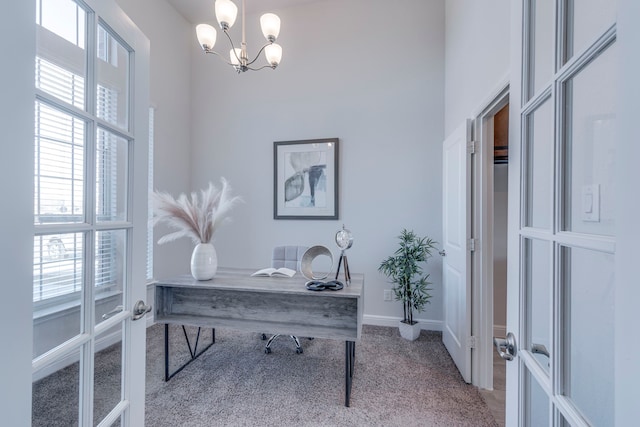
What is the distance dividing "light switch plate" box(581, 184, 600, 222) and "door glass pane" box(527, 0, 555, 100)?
297 millimetres

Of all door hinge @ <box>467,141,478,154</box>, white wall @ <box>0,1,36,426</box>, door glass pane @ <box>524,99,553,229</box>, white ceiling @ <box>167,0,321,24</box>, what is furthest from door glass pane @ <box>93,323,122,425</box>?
white ceiling @ <box>167,0,321,24</box>

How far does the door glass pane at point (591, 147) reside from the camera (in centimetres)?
50

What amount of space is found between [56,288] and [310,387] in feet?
5.72

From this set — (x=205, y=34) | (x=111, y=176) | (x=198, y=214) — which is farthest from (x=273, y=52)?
(x=111, y=176)

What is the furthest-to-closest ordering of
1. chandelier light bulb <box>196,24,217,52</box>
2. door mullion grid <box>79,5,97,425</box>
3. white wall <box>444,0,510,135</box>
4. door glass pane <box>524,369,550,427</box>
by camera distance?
chandelier light bulb <box>196,24,217,52</box> → white wall <box>444,0,510,135</box> → door mullion grid <box>79,5,97,425</box> → door glass pane <box>524,369,550,427</box>

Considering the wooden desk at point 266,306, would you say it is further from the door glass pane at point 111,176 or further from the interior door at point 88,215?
the door glass pane at point 111,176

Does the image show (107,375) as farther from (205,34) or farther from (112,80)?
(205,34)

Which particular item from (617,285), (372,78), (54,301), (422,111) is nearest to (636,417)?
(617,285)

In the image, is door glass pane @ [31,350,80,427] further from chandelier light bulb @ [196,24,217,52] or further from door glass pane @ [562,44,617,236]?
chandelier light bulb @ [196,24,217,52]

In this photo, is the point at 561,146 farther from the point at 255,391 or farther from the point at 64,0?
the point at 255,391

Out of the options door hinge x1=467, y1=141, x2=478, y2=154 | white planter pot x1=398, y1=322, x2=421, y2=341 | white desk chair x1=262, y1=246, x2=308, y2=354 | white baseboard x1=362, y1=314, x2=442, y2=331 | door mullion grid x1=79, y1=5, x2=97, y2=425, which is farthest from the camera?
white baseboard x1=362, y1=314, x2=442, y2=331

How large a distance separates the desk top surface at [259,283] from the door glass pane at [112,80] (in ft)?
3.91

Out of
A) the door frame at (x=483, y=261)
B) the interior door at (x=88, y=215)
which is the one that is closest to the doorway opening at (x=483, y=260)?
the door frame at (x=483, y=261)

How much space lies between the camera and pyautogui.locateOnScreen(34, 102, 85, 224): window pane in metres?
0.70
